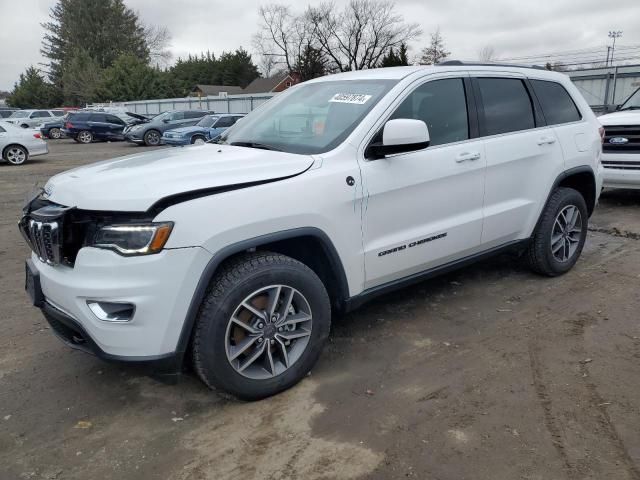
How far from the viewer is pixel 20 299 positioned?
4852mm

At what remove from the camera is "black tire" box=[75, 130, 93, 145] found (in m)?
26.8

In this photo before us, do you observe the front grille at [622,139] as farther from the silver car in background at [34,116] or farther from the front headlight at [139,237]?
the silver car in background at [34,116]

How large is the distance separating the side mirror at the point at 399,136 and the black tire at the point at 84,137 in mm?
26764

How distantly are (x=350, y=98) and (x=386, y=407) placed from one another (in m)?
2.03

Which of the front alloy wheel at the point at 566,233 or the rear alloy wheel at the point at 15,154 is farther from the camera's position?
the rear alloy wheel at the point at 15,154

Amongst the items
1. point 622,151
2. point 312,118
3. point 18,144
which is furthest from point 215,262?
point 18,144

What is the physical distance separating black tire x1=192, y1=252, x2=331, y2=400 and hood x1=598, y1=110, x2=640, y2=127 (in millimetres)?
6456

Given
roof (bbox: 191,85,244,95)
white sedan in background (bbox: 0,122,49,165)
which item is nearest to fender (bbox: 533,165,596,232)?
white sedan in background (bbox: 0,122,49,165)

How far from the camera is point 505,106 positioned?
4.38m

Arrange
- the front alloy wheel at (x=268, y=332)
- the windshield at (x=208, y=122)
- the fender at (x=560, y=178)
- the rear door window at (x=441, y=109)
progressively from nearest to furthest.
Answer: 1. the front alloy wheel at (x=268, y=332)
2. the rear door window at (x=441, y=109)
3. the fender at (x=560, y=178)
4. the windshield at (x=208, y=122)

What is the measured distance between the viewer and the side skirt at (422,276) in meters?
3.48

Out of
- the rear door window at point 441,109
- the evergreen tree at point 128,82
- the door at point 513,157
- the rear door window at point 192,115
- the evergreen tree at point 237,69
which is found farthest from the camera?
the evergreen tree at point 237,69

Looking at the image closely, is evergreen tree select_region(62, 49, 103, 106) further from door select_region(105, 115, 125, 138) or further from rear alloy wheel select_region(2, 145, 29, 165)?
rear alloy wheel select_region(2, 145, 29, 165)

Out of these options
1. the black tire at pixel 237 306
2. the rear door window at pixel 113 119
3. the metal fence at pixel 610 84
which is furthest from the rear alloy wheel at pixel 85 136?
the black tire at pixel 237 306
